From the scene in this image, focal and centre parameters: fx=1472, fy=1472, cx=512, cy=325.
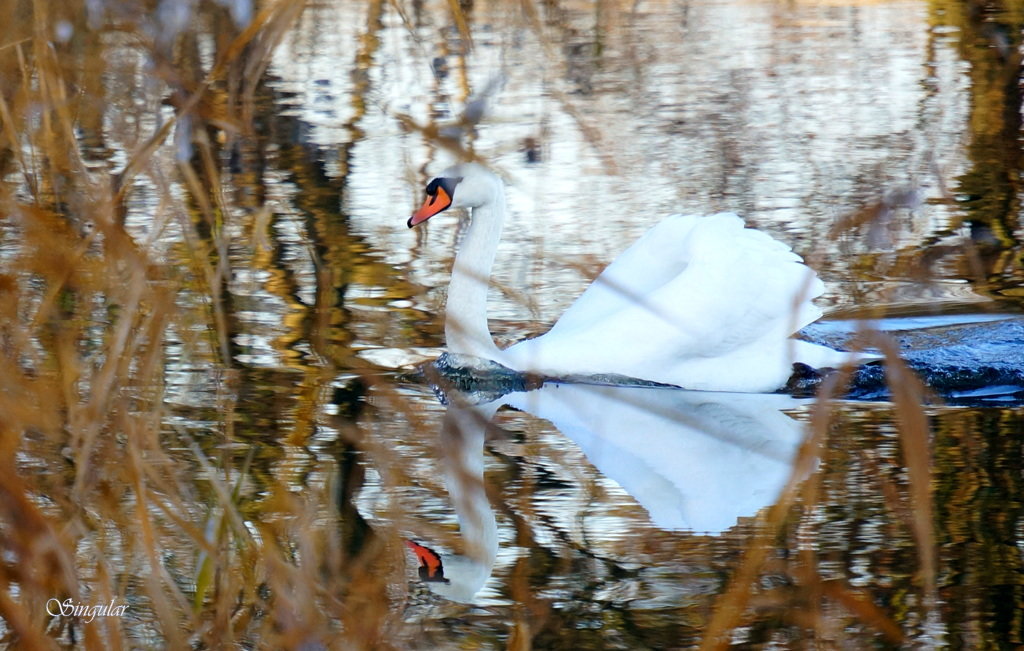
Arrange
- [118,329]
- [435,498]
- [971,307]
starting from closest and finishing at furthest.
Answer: [118,329] < [435,498] < [971,307]

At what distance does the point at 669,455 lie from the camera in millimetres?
4105

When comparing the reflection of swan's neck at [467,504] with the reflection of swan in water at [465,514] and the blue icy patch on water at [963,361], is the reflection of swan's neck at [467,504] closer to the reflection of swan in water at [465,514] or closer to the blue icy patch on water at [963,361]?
the reflection of swan in water at [465,514]

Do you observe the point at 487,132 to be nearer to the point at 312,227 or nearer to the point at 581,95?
the point at 581,95

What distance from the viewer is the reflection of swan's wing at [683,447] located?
3684mm

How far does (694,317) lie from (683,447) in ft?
2.60

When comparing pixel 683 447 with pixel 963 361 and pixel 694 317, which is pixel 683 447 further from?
pixel 963 361

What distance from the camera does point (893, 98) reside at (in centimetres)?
921

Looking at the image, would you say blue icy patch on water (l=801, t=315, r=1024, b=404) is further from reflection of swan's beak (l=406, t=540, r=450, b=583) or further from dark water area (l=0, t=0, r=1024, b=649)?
reflection of swan's beak (l=406, t=540, r=450, b=583)

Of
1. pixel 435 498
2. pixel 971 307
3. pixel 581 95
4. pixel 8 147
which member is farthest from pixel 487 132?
pixel 8 147

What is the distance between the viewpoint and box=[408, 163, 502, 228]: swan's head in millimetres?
5078

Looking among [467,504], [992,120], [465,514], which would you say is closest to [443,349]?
[465,514]

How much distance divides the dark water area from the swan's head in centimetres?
37

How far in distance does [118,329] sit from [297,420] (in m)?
2.78

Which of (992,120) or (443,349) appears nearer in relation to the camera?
(443,349)
